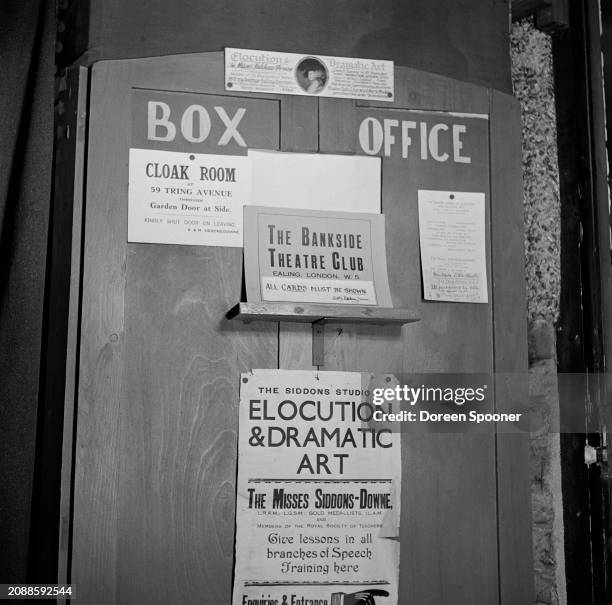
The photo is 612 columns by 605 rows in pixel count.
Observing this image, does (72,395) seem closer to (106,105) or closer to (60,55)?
(106,105)

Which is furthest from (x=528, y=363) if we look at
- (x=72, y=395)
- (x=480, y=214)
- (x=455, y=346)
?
(x=72, y=395)

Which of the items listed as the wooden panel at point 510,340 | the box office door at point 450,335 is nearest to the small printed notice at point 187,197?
the box office door at point 450,335

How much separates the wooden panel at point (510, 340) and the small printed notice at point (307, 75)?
32 cm

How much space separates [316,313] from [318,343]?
13 cm

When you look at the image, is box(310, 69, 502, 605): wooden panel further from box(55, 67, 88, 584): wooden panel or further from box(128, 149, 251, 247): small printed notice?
box(55, 67, 88, 584): wooden panel

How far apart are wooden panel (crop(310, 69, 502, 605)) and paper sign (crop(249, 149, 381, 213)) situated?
0.11 ft

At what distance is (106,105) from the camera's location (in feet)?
6.44

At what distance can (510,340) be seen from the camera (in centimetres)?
211

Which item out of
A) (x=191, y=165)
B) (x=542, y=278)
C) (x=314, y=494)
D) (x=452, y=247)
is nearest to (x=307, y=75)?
(x=191, y=165)

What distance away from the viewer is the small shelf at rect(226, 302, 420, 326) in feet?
6.15

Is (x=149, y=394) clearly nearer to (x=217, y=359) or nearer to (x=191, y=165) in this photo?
(x=217, y=359)

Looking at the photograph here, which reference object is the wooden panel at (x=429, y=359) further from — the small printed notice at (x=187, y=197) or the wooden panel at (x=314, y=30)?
the small printed notice at (x=187, y=197)

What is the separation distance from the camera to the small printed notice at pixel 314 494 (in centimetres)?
192

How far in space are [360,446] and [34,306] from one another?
81 centimetres
